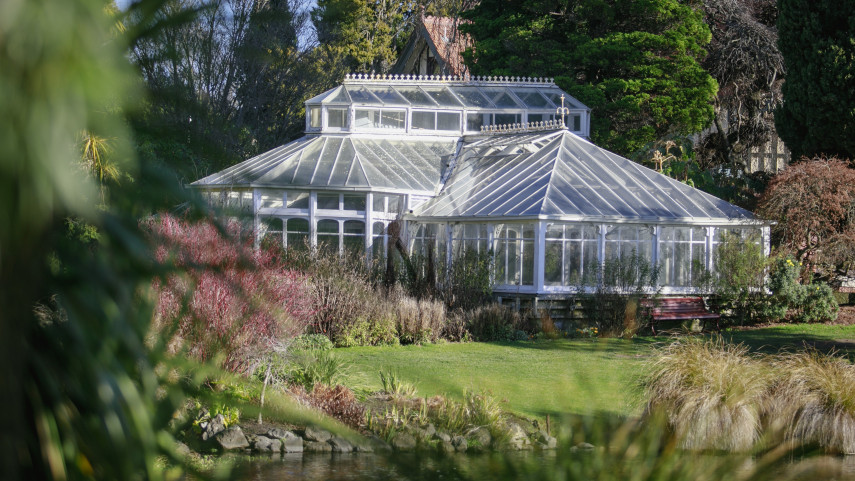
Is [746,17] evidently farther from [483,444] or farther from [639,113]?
[483,444]

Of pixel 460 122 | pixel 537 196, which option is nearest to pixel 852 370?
pixel 537 196

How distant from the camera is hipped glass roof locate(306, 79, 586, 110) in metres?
25.3

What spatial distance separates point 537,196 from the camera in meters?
19.0

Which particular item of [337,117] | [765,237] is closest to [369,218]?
[337,117]

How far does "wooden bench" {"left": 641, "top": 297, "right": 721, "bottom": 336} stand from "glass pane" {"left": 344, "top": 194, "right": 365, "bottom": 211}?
7683 millimetres

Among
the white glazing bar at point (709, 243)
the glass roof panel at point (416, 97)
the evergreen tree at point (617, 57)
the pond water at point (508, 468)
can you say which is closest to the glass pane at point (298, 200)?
the glass roof panel at point (416, 97)

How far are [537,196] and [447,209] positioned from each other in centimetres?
308

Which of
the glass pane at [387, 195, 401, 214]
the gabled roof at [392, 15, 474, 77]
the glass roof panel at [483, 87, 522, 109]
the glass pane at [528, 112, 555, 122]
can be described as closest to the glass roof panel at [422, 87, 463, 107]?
the glass roof panel at [483, 87, 522, 109]

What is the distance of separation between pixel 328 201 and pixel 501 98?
7.54 metres

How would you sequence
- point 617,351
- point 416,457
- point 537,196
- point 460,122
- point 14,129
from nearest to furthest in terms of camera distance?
point 14,129 < point 416,457 < point 617,351 < point 537,196 < point 460,122

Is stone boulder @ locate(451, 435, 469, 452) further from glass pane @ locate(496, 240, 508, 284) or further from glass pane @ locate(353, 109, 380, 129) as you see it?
glass pane @ locate(353, 109, 380, 129)

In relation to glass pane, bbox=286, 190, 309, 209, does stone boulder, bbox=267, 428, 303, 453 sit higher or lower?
lower

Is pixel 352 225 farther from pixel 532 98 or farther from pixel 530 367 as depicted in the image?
pixel 530 367

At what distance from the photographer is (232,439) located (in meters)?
8.05
